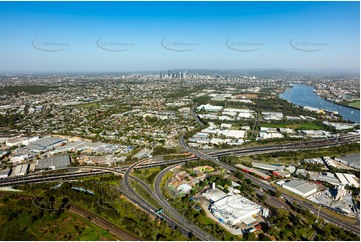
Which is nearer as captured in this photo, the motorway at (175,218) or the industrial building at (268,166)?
the motorway at (175,218)

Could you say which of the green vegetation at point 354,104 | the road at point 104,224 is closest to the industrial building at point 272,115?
the green vegetation at point 354,104

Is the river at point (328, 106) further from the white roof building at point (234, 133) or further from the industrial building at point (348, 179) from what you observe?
the industrial building at point (348, 179)

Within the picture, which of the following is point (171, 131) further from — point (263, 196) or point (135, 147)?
point (263, 196)

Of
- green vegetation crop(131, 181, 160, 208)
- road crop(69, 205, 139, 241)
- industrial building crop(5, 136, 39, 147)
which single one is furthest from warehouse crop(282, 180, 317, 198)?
industrial building crop(5, 136, 39, 147)

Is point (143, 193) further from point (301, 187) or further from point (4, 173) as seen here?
point (4, 173)

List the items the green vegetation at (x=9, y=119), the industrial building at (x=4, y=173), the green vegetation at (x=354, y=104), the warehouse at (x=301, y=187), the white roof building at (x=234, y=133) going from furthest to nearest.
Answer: the green vegetation at (x=354, y=104)
the green vegetation at (x=9, y=119)
the white roof building at (x=234, y=133)
the industrial building at (x=4, y=173)
the warehouse at (x=301, y=187)

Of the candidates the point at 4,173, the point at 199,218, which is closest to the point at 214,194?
the point at 199,218
